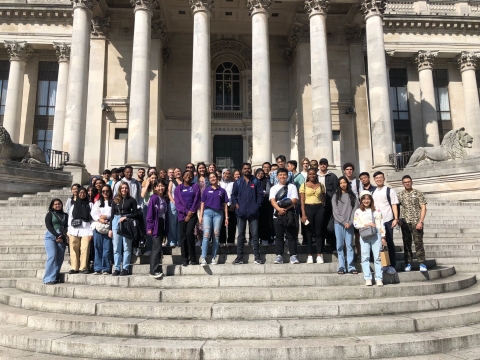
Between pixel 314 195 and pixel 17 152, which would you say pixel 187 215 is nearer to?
pixel 314 195

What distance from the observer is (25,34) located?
25.5 metres

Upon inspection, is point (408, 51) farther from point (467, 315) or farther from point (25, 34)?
point (25, 34)

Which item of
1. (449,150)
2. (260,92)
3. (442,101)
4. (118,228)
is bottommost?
(118,228)

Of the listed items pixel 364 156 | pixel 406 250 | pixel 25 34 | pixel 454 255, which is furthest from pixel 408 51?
pixel 25 34

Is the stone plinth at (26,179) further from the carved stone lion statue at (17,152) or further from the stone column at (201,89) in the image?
the stone column at (201,89)

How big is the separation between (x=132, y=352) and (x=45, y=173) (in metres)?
15.0

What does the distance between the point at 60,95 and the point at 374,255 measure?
956 inches

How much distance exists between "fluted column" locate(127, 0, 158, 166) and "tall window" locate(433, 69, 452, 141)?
2280cm

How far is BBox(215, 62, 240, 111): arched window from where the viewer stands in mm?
26516

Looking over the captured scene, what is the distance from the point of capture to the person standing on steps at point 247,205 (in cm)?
767

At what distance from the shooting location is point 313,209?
25.3ft

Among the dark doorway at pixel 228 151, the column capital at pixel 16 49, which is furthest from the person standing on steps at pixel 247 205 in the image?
the column capital at pixel 16 49

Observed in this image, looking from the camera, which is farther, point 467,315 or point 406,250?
point 406,250

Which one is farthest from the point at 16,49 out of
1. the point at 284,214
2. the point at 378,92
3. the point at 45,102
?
the point at 284,214
